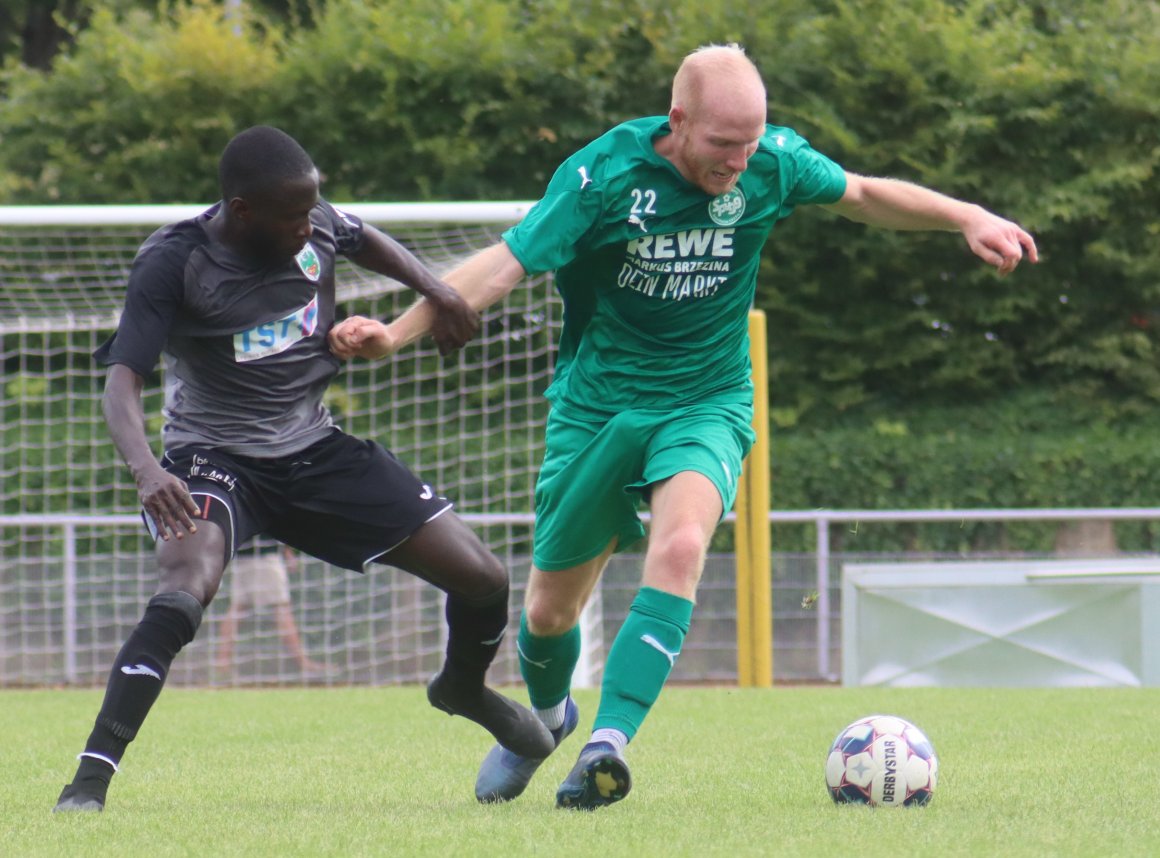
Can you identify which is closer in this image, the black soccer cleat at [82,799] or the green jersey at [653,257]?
the black soccer cleat at [82,799]

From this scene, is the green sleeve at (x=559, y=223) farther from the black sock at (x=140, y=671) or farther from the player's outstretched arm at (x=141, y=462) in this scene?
the black sock at (x=140, y=671)

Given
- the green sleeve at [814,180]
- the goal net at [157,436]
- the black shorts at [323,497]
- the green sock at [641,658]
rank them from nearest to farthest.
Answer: the green sock at [641,658] < the black shorts at [323,497] < the green sleeve at [814,180] < the goal net at [157,436]

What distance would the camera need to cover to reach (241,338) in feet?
16.7


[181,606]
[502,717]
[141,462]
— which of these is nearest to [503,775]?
[502,717]

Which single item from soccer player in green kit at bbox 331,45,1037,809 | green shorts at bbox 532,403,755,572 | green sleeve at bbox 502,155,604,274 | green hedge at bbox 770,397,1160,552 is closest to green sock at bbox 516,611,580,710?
soccer player in green kit at bbox 331,45,1037,809

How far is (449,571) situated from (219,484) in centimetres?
77

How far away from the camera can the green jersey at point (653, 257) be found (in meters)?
4.89

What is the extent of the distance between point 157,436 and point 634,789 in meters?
8.26

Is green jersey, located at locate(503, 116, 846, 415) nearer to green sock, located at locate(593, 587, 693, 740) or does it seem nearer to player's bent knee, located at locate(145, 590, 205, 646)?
green sock, located at locate(593, 587, 693, 740)

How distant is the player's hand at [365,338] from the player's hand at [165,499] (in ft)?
2.00

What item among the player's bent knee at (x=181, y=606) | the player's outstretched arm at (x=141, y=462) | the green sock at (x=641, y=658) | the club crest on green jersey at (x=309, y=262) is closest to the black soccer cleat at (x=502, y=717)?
the green sock at (x=641, y=658)

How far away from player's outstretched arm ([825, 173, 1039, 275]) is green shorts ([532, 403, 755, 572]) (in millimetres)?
761

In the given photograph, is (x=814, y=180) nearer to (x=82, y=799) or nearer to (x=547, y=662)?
(x=547, y=662)

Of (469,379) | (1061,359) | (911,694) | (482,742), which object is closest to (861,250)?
(1061,359)
